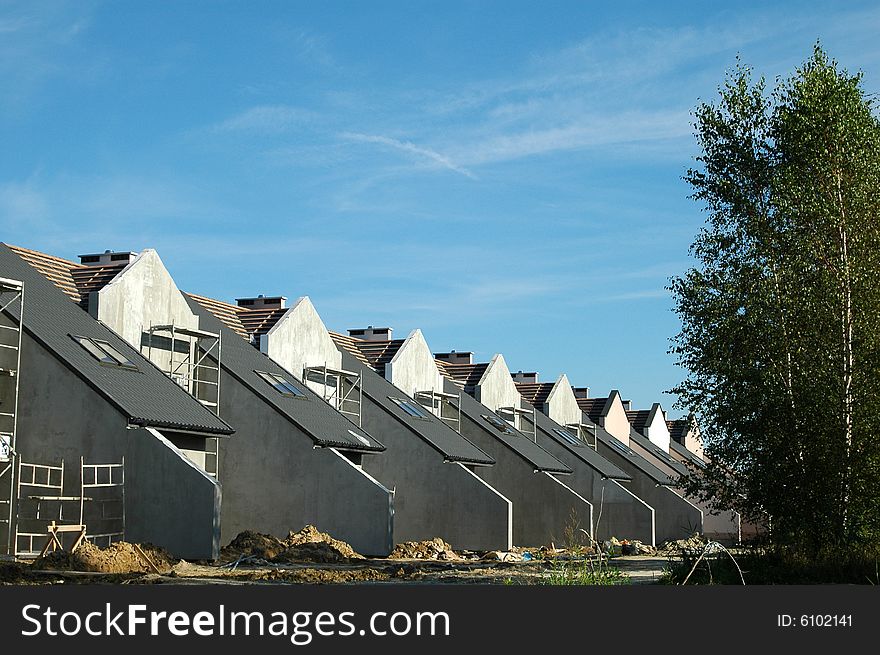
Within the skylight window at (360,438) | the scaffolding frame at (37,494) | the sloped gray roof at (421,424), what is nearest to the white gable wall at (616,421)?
the sloped gray roof at (421,424)

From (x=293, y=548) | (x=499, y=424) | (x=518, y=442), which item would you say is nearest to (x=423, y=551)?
(x=293, y=548)

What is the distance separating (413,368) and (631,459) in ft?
48.8

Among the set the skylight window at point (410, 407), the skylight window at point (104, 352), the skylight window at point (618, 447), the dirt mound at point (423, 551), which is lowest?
the dirt mound at point (423, 551)

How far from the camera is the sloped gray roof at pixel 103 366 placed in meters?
23.4

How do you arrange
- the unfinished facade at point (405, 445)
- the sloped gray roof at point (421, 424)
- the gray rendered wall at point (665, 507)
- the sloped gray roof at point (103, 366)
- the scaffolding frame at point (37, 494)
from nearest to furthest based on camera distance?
the scaffolding frame at point (37, 494) < the sloped gray roof at point (103, 366) < the unfinished facade at point (405, 445) < the sloped gray roof at point (421, 424) < the gray rendered wall at point (665, 507)

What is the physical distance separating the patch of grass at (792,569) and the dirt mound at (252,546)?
11.8 m

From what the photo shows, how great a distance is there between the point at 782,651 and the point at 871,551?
10.5 meters

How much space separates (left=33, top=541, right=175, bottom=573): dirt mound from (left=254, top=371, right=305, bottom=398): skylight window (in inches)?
408

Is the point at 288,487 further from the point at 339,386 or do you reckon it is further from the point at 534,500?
the point at 534,500

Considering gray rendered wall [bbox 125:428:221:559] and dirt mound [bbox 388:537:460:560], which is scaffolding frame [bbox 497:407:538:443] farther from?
gray rendered wall [bbox 125:428:221:559]

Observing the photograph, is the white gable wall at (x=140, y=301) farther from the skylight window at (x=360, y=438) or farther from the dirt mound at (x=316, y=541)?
the dirt mound at (x=316, y=541)

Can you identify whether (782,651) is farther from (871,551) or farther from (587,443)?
(587,443)

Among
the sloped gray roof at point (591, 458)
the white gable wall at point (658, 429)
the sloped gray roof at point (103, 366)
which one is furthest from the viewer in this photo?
the white gable wall at point (658, 429)

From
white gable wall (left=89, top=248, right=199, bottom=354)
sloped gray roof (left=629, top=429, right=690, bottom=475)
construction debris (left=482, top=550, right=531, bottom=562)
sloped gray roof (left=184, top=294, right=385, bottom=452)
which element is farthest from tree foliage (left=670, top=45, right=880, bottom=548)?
sloped gray roof (left=629, top=429, right=690, bottom=475)
